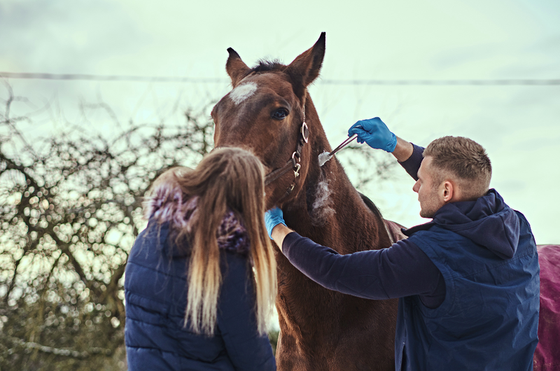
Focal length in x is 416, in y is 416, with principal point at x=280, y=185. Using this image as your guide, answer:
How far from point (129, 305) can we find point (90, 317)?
14.9 feet

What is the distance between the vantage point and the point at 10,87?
16.3ft

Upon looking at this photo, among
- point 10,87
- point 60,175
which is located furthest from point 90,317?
point 10,87

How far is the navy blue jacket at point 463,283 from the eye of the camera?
1.59 meters

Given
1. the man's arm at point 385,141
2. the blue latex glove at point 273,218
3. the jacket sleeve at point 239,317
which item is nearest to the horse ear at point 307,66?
the man's arm at point 385,141

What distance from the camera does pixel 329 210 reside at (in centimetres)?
236

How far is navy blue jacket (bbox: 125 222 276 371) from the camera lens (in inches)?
52.7

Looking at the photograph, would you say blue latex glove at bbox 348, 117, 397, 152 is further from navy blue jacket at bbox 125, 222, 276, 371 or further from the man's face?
navy blue jacket at bbox 125, 222, 276, 371

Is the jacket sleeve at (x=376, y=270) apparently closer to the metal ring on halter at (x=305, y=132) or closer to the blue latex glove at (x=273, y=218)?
the blue latex glove at (x=273, y=218)

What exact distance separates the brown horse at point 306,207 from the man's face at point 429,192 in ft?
2.04

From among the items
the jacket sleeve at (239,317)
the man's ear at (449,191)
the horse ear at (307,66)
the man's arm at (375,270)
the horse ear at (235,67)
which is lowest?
the jacket sleeve at (239,317)

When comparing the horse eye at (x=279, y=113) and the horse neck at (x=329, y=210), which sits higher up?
the horse eye at (x=279, y=113)

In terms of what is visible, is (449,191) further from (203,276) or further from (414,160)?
(203,276)

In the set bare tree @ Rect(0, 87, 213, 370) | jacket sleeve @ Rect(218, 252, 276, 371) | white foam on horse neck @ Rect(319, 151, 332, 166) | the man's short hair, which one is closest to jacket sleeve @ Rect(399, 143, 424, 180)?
white foam on horse neck @ Rect(319, 151, 332, 166)

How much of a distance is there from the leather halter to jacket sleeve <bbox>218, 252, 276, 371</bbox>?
0.75 meters
